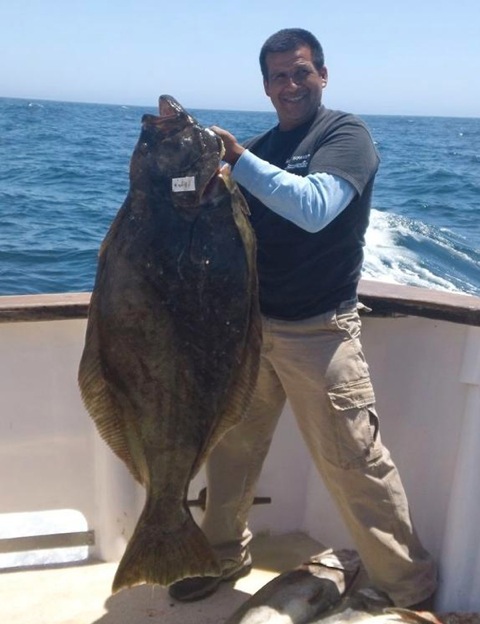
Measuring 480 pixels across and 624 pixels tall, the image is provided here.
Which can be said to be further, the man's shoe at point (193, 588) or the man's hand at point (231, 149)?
the man's shoe at point (193, 588)

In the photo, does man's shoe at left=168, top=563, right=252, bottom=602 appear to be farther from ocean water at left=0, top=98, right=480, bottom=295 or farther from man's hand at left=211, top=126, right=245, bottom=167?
ocean water at left=0, top=98, right=480, bottom=295

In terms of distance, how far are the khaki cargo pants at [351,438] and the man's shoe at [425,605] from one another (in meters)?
0.02

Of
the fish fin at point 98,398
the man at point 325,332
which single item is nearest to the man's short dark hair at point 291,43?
the man at point 325,332

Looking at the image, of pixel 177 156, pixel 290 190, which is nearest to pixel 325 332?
pixel 290 190

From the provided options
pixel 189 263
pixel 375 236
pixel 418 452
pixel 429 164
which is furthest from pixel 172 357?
pixel 429 164

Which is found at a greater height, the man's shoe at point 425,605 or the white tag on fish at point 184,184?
the white tag on fish at point 184,184

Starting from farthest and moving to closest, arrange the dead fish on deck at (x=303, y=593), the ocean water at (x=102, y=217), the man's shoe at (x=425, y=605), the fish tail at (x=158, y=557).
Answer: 1. the ocean water at (x=102, y=217)
2. the man's shoe at (x=425, y=605)
3. the dead fish on deck at (x=303, y=593)
4. the fish tail at (x=158, y=557)

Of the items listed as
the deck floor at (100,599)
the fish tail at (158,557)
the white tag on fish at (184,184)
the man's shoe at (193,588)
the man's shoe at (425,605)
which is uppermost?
the white tag on fish at (184,184)

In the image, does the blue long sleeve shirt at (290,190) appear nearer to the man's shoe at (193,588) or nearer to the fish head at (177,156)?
the fish head at (177,156)

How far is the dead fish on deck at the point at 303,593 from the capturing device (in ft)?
10.5

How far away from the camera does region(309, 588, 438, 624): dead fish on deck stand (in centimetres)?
308

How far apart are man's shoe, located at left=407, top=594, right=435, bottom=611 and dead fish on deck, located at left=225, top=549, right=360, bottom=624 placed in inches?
11.1

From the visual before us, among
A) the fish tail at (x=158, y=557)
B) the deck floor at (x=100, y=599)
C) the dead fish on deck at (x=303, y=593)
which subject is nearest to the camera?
the fish tail at (x=158, y=557)

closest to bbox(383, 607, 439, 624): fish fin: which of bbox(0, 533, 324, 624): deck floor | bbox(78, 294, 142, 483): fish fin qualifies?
bbox(0, 533, 324, 624): deck floor
